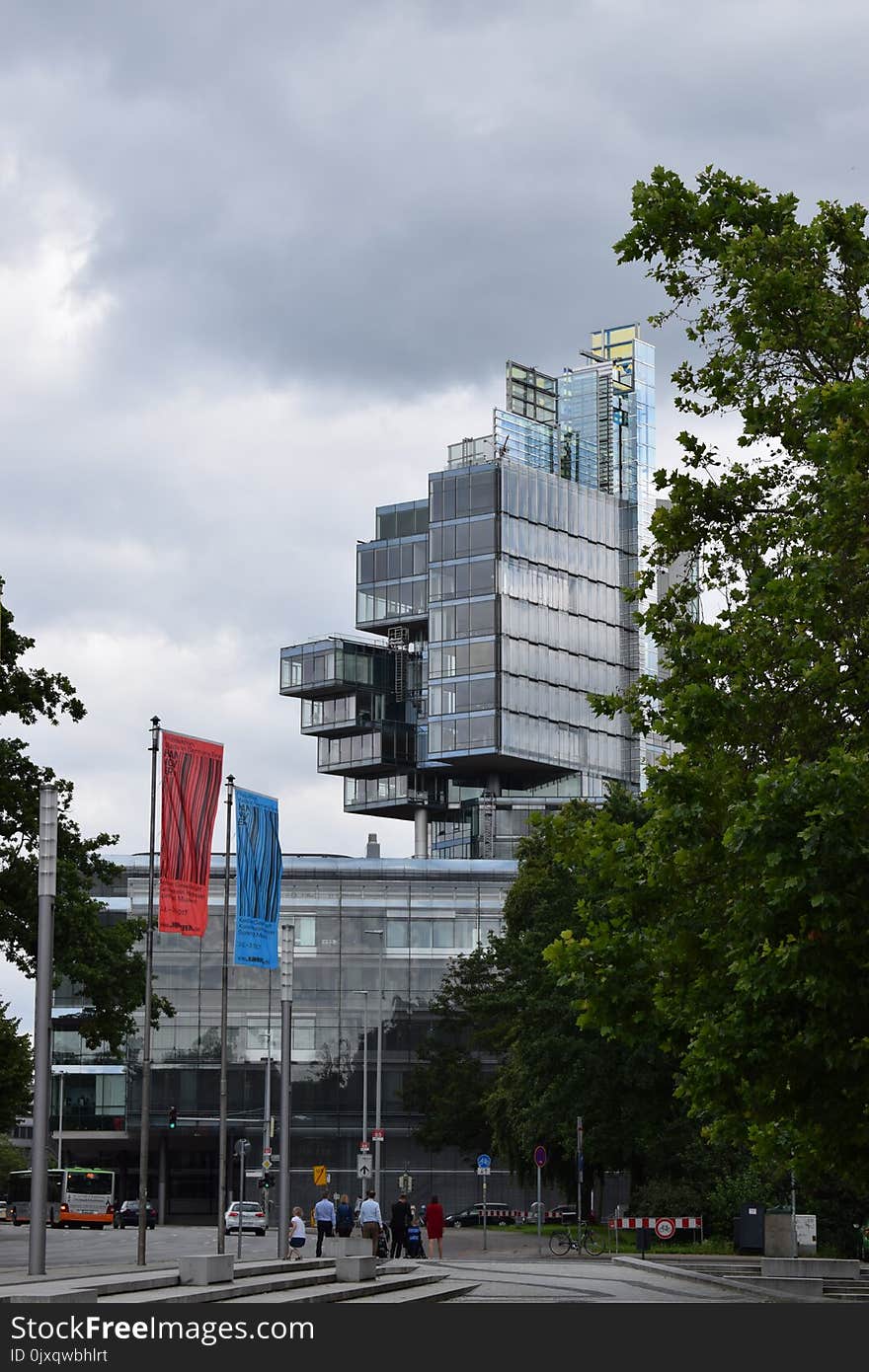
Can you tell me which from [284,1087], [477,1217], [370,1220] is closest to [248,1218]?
[477,1217]

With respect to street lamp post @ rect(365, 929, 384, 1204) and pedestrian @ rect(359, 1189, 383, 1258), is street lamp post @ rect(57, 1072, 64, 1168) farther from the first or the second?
pedestrian @ rect(359, 1189, 383, 1258)

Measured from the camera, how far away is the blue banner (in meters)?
37.8

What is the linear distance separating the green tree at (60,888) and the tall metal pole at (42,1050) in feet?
43.5

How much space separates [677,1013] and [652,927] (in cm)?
125

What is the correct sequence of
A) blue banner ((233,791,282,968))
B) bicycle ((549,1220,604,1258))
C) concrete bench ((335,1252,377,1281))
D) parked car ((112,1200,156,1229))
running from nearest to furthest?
concrete bench ((335,1252,377,1281)) < blue banner ((233,791,282,968)) < bicycle ((549,1220,604,1258)) < parked car ((112,1200,156,1229))

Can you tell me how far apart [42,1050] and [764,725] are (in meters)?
11.2

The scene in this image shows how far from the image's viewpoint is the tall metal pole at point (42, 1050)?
27031mm

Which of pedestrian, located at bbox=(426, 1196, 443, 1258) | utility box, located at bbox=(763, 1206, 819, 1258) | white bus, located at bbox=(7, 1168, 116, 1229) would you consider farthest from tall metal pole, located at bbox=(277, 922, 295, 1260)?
white bus, located at bbox=(7, 1168, 116, 1229)

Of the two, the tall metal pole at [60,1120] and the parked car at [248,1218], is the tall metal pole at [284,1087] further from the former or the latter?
the tall metal pole at [60,1120]

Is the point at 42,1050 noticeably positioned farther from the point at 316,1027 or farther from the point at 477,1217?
the point at 316,1027

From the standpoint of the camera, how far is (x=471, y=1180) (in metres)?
101

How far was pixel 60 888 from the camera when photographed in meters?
43.4

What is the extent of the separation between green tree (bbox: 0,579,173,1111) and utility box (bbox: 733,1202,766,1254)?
14432 millimetres

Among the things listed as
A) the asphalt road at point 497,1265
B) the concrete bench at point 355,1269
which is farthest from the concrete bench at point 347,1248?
the concrete bench at point 355,1269
